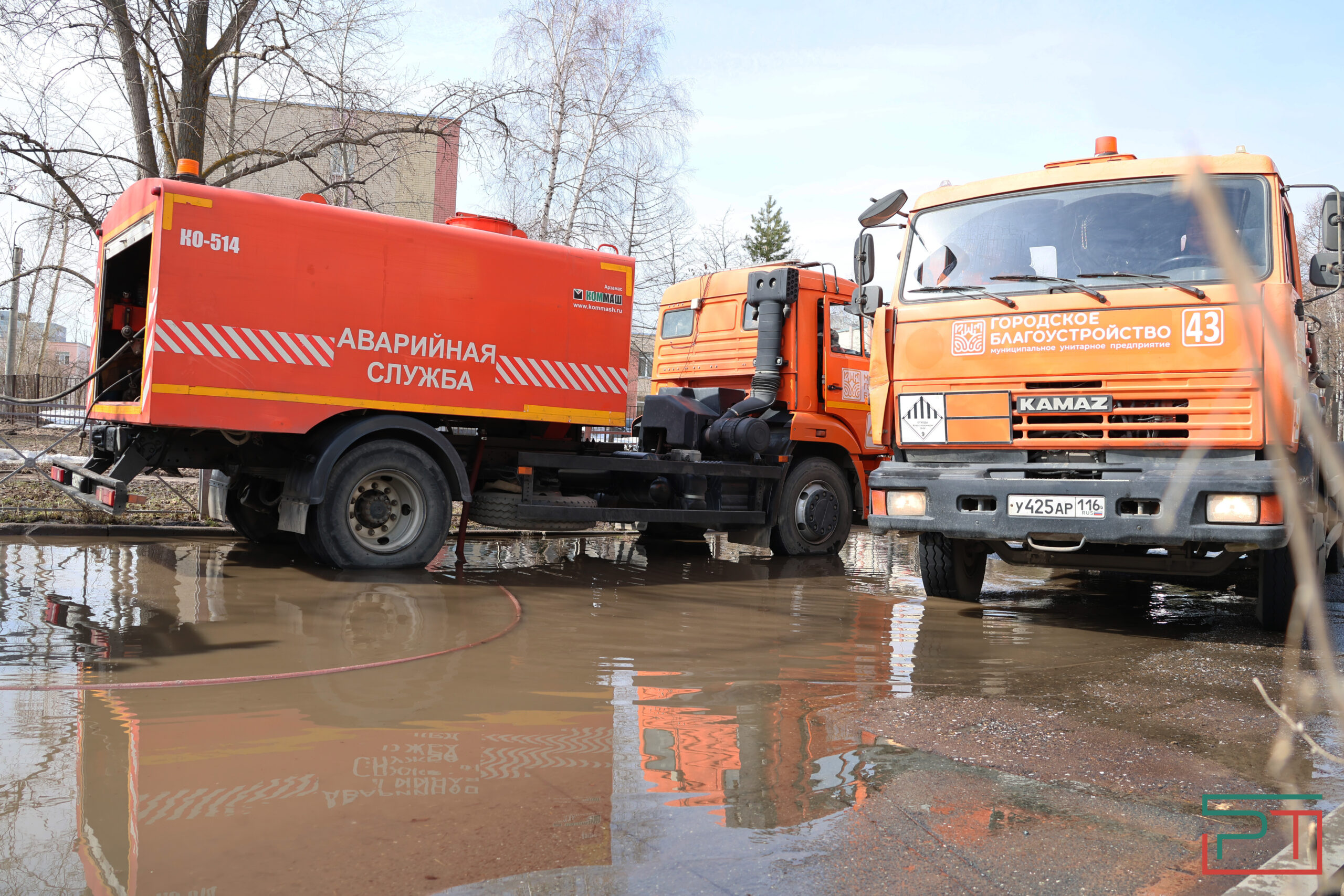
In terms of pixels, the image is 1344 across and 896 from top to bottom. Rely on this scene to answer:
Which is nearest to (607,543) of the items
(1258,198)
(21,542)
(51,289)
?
(21,542)

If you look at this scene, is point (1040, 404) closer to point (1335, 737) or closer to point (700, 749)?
point (1335, 737)

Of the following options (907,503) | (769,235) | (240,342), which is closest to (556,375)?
(240,342)

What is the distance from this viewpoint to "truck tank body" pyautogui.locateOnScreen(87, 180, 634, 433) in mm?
6785

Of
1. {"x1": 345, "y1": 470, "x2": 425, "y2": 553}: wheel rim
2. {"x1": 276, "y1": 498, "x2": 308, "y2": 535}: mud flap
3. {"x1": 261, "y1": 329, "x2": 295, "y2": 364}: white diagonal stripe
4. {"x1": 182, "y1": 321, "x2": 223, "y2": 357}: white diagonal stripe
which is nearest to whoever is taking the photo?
{"x1": 182, "y1": 321, "x2": 223, "y2": 357}: white diagonal stripe

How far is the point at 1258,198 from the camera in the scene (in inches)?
226

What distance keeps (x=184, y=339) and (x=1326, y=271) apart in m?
7.19

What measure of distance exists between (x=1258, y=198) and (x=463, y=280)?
5.52 metres

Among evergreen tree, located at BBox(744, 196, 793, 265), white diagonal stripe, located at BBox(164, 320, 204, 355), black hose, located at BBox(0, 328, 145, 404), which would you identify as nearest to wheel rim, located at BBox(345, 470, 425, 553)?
white diagonal stripe, located at BBox(164, 320, 204, 355)

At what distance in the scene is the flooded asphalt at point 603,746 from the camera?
8.46 feet

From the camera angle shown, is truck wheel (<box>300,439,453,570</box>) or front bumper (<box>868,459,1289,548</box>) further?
truck wheel (<box>300,439,453,570</box>)

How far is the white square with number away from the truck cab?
4195 millimetres

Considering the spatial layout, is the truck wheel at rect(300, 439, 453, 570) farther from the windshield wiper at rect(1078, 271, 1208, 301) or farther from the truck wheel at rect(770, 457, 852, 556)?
the windshield wiper at rect(1078, 271, 1208, 301)

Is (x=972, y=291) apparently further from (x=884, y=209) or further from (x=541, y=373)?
(x=541, y=373)

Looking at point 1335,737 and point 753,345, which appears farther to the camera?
point 753,345
